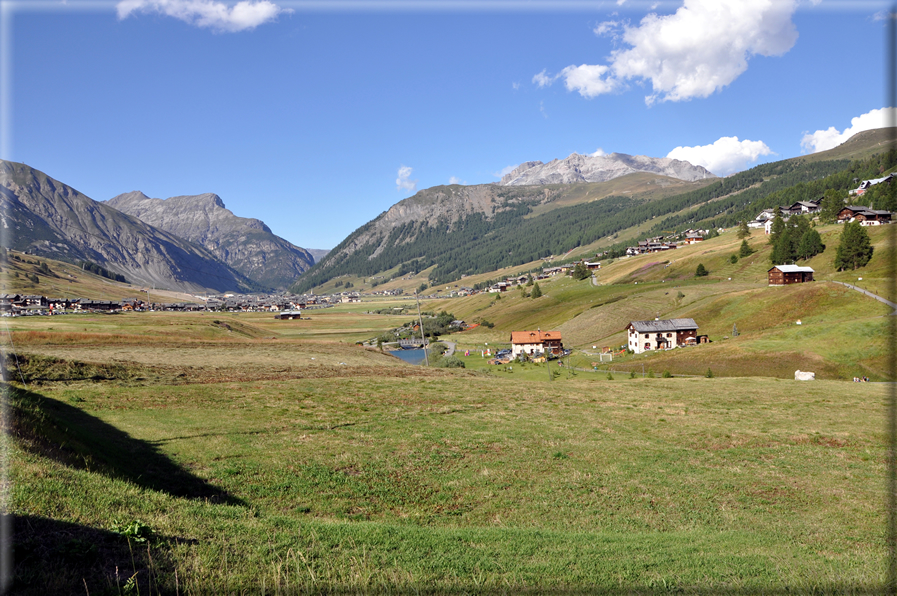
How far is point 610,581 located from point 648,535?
502 centimetres

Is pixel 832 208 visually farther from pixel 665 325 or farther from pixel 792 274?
pixel 665 325

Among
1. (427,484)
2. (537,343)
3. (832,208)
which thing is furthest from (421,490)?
(832,208)

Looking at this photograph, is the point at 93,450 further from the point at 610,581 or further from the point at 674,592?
the point at 674,592

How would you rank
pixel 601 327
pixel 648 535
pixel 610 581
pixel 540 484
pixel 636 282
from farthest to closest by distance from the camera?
pixel 636 282, pixel 601 327, pixel 540 484, pixel 648 535, pixel 610 581

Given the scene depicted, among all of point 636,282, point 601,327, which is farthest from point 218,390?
point 636,282

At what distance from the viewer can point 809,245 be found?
13925 cm

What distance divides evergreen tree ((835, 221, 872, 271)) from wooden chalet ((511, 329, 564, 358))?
73533 mm

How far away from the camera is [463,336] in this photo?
172m

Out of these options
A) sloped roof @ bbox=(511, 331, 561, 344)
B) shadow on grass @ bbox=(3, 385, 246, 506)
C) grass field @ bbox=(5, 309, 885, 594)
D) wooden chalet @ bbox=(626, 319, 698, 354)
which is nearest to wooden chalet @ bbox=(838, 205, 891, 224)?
wooden chalet @ bbox=(626, 319, 698, 354)

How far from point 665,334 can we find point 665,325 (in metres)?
2.14

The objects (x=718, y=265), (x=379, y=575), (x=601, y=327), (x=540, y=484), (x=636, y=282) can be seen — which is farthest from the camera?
(x=636, y=282)

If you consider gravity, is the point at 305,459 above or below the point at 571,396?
above

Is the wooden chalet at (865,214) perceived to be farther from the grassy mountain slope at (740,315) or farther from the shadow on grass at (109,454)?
the shadow on grass at (109,454)

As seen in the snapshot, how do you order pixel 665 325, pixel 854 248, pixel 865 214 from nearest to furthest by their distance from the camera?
pixel 665 325 → pixel 854 248 → pixel 865 214
